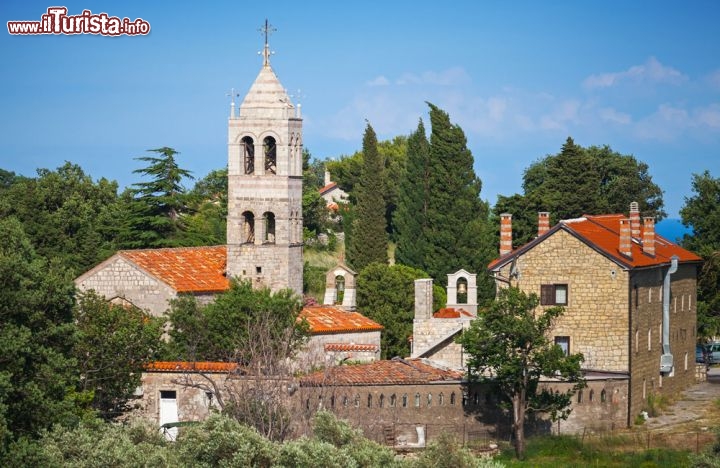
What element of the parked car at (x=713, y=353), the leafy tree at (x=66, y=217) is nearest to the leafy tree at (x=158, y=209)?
the leafy tree at (x=66, y=217)

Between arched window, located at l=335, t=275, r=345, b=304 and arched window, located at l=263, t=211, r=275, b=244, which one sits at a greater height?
arched window, located at l=263, t=211, r=275, b=244

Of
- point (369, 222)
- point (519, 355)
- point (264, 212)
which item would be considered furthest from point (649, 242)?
point (369, 222)

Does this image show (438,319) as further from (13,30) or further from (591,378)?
(13,30)

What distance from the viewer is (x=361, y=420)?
52469mm

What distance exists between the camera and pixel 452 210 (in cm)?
8569

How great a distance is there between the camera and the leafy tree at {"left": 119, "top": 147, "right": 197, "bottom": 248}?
8056 cm

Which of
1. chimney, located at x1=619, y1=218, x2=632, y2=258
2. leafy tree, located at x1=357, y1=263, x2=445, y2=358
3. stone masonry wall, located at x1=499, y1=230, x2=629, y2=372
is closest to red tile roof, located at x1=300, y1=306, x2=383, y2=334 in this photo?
leafy tree, located at x1=357, y1=263, x2=445, y2=358

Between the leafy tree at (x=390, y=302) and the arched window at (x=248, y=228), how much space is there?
6.48m

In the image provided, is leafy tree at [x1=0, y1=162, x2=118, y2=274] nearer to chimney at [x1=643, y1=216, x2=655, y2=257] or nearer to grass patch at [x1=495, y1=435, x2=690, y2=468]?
chimney at [x1=643, y1=216, x2=655, y2=257]

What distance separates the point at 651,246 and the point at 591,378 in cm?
713

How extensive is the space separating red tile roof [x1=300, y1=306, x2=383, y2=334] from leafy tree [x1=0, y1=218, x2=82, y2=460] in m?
14.6

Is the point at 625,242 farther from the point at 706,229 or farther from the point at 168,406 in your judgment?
the point at 706,229

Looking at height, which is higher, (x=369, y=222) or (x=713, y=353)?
(x=369, y=222)

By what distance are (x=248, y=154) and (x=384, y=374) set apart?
529 inches
